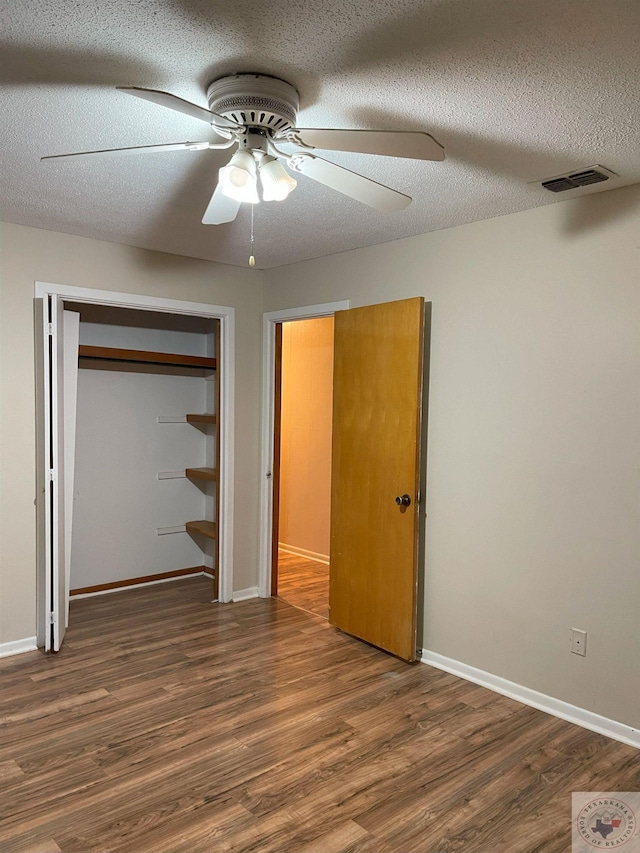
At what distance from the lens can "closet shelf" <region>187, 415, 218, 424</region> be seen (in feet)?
16.8

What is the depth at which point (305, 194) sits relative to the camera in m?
2.98

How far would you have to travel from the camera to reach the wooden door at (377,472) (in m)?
3.57

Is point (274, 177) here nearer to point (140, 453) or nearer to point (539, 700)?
point (539, 700)

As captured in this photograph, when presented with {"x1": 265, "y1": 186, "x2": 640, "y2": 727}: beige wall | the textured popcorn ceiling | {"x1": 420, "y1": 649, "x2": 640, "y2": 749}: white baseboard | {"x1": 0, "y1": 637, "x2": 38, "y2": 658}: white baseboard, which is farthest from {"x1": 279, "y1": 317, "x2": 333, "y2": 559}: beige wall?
the textured popcorn ceiling

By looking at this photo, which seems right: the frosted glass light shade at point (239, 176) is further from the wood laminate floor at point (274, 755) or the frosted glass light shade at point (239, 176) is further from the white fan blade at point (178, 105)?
the wood laminate floor at point (274, 755)

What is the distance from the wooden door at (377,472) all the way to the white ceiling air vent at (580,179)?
95 cm

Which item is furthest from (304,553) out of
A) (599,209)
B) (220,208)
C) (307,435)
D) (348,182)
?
(348,182)

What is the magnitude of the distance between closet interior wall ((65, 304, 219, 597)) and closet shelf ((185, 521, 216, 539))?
0.36 feet

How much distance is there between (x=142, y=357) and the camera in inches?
190

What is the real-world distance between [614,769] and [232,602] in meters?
2.82

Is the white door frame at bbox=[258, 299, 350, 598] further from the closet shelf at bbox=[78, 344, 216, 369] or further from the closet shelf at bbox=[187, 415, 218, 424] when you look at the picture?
the closet shelf at bbox=[78, 344, 216, 369]

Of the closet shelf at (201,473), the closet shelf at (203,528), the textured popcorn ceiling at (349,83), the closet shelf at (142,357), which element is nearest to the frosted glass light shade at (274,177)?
the textured popcorn ceiling at (349,83)

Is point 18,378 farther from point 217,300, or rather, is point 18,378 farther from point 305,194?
point 305,194

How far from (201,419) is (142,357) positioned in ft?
2.28
